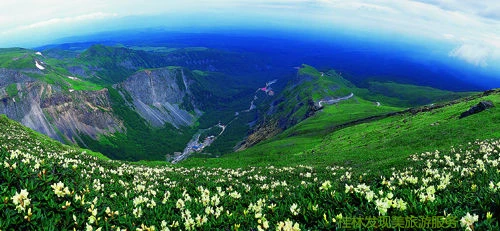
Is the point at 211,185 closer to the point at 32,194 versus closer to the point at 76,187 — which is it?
the point at 76,187

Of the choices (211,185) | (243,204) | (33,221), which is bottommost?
(211,185)

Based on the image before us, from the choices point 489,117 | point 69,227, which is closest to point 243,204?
point 69,227

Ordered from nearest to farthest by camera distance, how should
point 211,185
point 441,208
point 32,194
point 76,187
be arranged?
point 441,208 < point 32,194 < point 76,187 < point 211,185

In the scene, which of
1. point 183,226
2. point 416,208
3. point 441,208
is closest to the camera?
point 416,208

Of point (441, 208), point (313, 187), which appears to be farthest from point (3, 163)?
point (441, 208)

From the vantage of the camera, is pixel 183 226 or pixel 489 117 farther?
pixel 489 117

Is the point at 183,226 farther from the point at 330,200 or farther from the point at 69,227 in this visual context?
the point at 330,200

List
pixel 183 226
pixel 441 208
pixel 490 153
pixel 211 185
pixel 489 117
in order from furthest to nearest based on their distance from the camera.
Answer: pixel 489 117 → pixel 490 153 → pixel 211 185 → pixel 183 226 → pixel 441 208

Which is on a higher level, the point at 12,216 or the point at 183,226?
the point at 12,216

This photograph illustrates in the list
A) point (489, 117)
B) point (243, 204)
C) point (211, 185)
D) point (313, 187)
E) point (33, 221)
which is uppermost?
point (33, 221)
